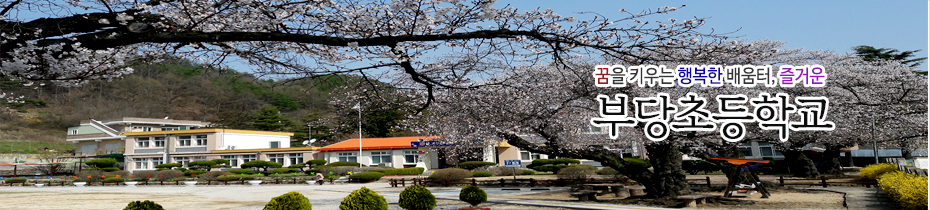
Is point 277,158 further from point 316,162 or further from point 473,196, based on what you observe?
point 473,196

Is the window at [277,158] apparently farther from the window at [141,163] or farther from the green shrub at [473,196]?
the green shrub at [473,196]

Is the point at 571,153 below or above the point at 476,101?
below

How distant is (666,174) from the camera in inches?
566

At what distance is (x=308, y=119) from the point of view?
68.9 metres

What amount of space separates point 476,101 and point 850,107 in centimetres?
1354

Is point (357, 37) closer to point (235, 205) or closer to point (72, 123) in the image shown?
point (235, 205)

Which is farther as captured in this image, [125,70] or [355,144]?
[355,144]

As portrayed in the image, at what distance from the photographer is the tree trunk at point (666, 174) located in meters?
14.3

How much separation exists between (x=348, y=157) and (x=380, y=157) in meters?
2.69

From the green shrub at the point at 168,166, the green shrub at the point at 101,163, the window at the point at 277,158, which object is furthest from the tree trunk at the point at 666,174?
the green shrub at the point at 101,163

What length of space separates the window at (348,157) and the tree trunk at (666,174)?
30969mm

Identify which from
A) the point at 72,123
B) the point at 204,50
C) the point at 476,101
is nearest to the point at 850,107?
the point at 476,101

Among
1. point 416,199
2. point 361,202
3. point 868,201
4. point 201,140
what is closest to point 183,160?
point 201,140

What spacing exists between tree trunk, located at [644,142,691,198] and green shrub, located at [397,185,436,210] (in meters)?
7.07
